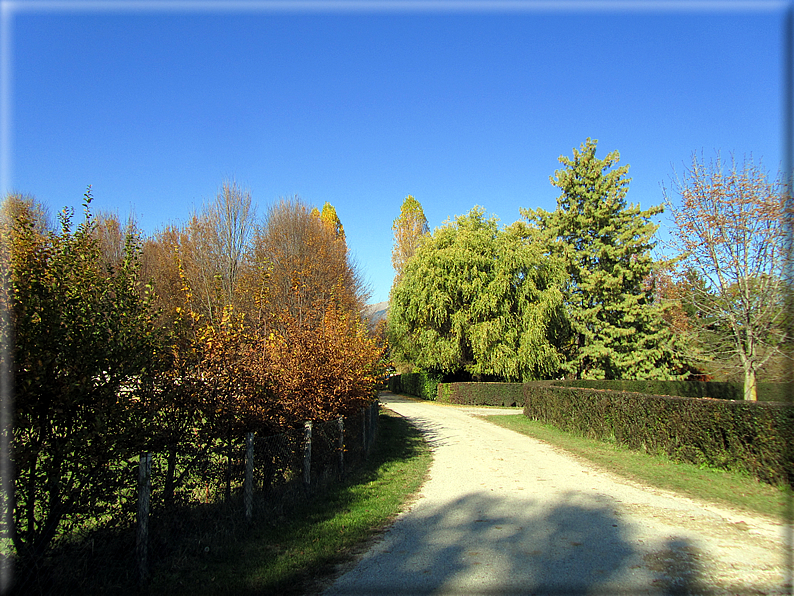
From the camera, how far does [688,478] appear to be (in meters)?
9.34

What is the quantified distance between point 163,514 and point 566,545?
4.45m

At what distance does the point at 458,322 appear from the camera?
30.2m

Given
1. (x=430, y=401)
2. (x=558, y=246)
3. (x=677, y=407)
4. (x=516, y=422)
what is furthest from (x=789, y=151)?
(x=430, y=401)

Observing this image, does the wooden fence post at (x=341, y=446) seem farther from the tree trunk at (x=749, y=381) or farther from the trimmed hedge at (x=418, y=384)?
the trimmed hedge at (x=418, y=384)

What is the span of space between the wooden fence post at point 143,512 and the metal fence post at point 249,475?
1649mm

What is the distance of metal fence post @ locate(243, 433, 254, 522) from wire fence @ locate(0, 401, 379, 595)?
0.01m

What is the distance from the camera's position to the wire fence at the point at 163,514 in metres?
4.38

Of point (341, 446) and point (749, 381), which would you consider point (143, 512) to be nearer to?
point (341, 446)

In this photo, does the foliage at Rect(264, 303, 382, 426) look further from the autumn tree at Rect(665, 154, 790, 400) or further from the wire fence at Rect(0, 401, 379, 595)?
the autumn tree at Rect(665, 154, 790, 400)

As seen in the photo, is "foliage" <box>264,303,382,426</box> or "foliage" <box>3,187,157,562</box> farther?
"foliage" <box>264,303,382,426</box>

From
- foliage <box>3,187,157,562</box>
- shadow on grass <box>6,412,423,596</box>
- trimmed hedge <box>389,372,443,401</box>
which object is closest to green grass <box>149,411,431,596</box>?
shadow on grass <box>6,412,423,596</box>

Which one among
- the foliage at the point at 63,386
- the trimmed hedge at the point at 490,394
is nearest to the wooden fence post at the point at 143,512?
the foliage at the point at 63,386

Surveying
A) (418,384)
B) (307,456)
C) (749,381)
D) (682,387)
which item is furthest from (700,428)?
(418,384)

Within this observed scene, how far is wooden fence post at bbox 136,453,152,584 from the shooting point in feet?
16.0
